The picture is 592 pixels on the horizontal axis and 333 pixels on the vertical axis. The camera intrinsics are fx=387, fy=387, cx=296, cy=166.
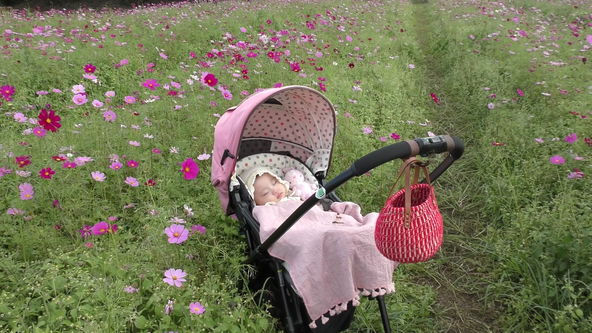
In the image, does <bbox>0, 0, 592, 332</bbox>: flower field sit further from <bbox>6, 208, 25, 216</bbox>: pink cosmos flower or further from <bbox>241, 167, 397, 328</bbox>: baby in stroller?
<bbox>241, 167, 397, 328</bbox>: baby in stroller

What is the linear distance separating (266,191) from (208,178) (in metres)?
0.74

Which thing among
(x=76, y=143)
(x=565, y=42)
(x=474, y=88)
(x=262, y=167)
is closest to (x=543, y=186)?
(x=262, y=167)

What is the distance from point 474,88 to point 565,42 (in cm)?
234

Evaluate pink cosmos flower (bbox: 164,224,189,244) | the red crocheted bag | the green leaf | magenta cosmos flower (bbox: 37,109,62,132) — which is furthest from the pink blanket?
magenta cosmos flower (bbox: 37,109,62,132)

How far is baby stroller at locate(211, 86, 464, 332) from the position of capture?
134 centimetres

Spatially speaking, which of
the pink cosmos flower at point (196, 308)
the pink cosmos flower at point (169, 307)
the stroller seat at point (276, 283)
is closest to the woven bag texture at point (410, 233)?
the stroller seat at point (276, 283)

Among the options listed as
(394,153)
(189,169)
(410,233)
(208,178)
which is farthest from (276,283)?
(208,178)

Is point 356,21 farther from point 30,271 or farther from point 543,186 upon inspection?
point 30,271

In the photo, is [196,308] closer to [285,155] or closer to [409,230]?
[409,230]

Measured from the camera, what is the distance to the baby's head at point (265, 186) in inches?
98.7

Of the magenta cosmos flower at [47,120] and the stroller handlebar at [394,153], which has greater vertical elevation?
the stroller handlebar at [394,153]

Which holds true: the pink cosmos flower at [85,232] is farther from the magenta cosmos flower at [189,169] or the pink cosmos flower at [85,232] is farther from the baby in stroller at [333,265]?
the baby in stroller at [333,265]

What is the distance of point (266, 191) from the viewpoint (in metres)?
2.52

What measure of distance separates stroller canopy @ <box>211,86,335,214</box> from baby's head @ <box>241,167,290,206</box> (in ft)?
0.64
